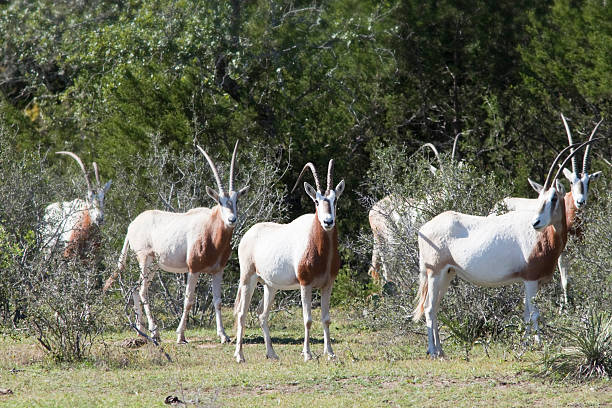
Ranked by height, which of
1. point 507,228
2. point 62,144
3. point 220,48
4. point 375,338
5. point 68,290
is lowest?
point 375,338

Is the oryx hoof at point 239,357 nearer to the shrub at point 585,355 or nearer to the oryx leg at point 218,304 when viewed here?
the oryx leg at point 218,304

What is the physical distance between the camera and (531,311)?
8.82 meters

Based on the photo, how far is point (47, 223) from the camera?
1281cm

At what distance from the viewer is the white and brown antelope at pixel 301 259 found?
952 cm

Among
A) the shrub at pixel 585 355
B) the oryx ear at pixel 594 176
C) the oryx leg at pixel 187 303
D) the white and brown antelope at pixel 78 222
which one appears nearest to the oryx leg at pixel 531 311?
the shrub at pixel 585 355

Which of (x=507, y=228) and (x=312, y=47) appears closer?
(x=507, y=228)

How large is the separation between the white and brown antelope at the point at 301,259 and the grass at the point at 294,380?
548mm

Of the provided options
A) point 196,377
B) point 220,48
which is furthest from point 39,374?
point 220,48

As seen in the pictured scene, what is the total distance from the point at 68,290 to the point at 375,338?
13.2ft

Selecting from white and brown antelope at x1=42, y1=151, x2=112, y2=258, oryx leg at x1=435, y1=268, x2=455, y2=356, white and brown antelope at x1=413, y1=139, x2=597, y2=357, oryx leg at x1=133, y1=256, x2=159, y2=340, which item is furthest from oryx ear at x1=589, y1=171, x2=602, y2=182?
white and brown antelope at x1=42, y1=151, x2=112, y2=258

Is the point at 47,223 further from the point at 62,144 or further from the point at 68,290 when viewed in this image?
the point at 62,144

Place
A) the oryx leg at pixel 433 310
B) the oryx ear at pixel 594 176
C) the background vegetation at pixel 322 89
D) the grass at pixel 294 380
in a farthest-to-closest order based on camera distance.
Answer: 1. the background vegetation at pixel 322 89
2. the oryx ear at pixel 594 176
3. the oryx leg at pixel 433 310
4. the grass at pixel 294 380

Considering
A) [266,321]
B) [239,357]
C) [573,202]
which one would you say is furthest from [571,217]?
[239,357]

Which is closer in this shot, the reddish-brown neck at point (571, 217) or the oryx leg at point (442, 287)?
the oryx leg at point (442, 287)
